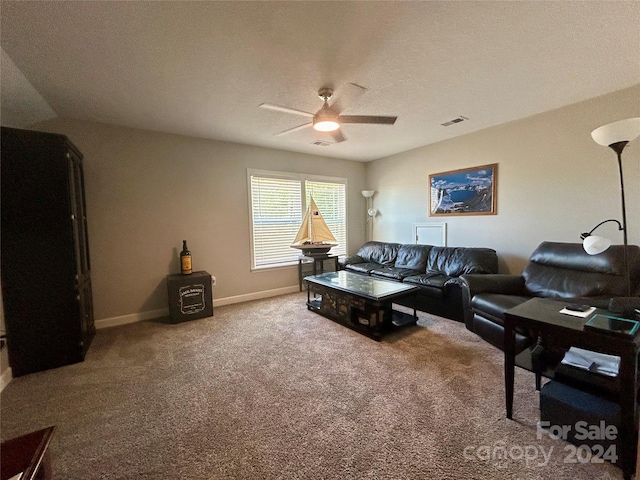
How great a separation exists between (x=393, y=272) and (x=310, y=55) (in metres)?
3.12

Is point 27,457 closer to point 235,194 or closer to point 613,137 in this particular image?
point 613,137

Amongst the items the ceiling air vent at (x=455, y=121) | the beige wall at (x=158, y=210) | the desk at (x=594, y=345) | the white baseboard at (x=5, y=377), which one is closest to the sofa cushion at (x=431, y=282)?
the desk at (x=594, y=345)

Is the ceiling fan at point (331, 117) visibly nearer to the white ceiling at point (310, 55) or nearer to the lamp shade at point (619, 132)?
the white ceiling at point (310, 55)

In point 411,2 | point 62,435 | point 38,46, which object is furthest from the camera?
point 38,46

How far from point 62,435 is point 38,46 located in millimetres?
2559

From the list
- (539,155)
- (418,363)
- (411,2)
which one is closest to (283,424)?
(418,363)

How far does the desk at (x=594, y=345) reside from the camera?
1.31 m

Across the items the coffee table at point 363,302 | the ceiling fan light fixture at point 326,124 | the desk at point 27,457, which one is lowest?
the coffee table at point 363,302

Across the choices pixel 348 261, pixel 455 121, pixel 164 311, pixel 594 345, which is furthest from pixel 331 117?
pixel 164 311

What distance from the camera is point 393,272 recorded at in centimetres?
421

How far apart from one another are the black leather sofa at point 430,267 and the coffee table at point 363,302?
485 mm

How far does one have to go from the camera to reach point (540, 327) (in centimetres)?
158

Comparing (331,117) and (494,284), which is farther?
(494,284)

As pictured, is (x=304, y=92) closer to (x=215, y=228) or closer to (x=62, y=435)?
(x=215, y=228)
